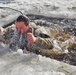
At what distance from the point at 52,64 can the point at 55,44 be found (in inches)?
46.6

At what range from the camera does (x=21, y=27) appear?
5.81 metres

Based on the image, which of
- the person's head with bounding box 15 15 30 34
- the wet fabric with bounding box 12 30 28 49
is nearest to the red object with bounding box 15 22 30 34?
the person's head with bounding box 15 15 30 34

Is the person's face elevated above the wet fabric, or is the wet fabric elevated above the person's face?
the person's face

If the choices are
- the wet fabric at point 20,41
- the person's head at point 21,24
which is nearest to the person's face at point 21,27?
the person's head at point 21,24

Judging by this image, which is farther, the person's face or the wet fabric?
the wet fabric

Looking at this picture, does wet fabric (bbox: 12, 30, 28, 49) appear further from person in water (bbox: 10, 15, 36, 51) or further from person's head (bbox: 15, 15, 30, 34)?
person's head (bbox: 15, 15, 30, 34)

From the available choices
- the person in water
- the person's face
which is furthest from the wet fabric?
the person's face

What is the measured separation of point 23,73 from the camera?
5043 mm

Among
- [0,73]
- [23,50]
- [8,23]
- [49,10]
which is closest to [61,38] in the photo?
[23,50]

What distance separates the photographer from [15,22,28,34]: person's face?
18.9 feet

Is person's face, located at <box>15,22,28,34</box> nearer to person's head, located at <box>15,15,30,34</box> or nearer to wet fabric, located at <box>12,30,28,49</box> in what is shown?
person's head, located at <box>15,15,30,34</box>

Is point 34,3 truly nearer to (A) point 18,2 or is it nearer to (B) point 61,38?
(A) point 18,2

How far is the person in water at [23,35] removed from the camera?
5777 millimetres

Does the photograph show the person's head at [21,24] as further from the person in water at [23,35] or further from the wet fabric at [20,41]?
the wet fabric at [20,41]
